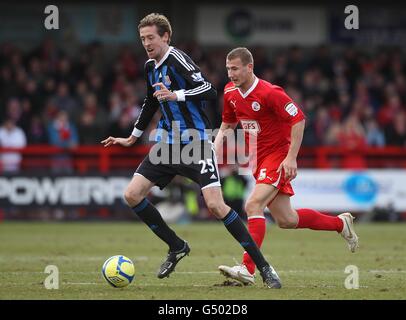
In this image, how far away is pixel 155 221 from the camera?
28.5ft

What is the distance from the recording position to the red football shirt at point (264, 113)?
8.51 m

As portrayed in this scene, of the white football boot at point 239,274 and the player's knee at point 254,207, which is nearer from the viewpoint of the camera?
the white football boot at point 239,274

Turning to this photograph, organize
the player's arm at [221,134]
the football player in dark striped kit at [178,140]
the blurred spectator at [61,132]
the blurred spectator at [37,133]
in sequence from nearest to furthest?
1. the football player in dark striped kit at [178,140]
2. the player's arm at [221,134]
3. the blurred spectator at [61,132]
4. the blurred spectator at [37,133]

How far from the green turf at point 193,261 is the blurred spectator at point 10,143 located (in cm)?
160

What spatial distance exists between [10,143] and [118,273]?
11.3 meters

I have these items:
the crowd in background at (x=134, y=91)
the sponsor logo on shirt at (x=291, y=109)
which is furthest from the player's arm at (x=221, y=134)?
the crowd in background at (x=134, y=91)

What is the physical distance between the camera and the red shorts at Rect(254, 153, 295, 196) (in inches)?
338

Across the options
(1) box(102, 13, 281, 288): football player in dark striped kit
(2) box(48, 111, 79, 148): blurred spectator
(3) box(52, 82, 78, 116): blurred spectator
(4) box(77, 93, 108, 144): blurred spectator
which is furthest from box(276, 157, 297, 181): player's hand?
(3) box(52, 82, 78, 116): blurred spectator

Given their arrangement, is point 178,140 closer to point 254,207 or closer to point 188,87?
point 188,87

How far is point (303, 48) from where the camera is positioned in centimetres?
2438

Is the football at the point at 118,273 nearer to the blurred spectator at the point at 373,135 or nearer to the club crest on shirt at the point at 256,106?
the club crest on shirt at the point at 256,106
